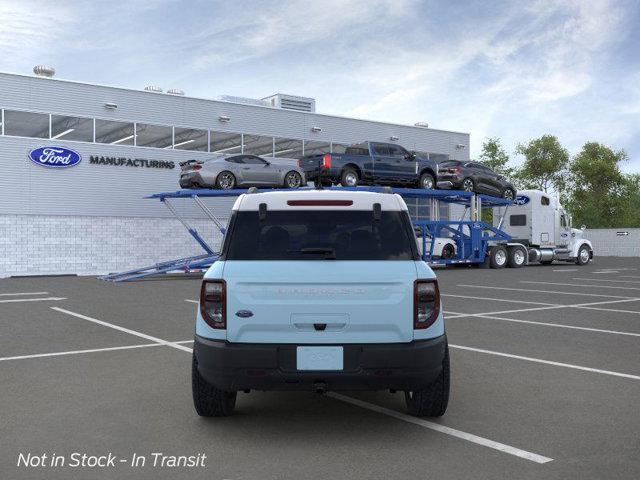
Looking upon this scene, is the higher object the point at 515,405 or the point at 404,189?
the point at 404,189

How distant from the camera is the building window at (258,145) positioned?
31750 millimetres

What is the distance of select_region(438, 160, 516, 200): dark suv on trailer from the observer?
2759 centimetres

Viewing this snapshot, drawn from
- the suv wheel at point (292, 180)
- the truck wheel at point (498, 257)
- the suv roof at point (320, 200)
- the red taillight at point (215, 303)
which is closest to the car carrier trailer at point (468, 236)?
the truck wheel at point (498, 257)

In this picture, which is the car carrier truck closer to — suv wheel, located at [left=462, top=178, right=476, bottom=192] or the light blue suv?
suv wheel, located at [left=462, top=178, right=476, bottom=192]

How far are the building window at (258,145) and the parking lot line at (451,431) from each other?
2655 centimetres

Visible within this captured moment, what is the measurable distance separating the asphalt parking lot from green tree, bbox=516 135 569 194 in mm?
65970

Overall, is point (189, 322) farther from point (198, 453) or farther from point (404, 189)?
point (404, 189)

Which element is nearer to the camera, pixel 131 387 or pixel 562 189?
pixel 131 387

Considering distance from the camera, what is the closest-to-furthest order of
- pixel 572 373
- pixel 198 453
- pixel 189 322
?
pixel 198 453 < pixel 572 373 < pixel 189 322

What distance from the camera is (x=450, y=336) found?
9.39 m

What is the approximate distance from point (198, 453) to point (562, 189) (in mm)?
73561

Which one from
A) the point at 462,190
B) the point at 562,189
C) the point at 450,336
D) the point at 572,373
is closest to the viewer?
the point at 572,373

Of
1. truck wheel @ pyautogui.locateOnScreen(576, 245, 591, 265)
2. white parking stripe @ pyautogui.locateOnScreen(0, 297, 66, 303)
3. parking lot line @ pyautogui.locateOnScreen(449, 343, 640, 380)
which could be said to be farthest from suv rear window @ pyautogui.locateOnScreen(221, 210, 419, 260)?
truck wheel @ pyautogui.locateOnScreen(576, 245, 591, 265)

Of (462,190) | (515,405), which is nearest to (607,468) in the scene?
(515,405)
